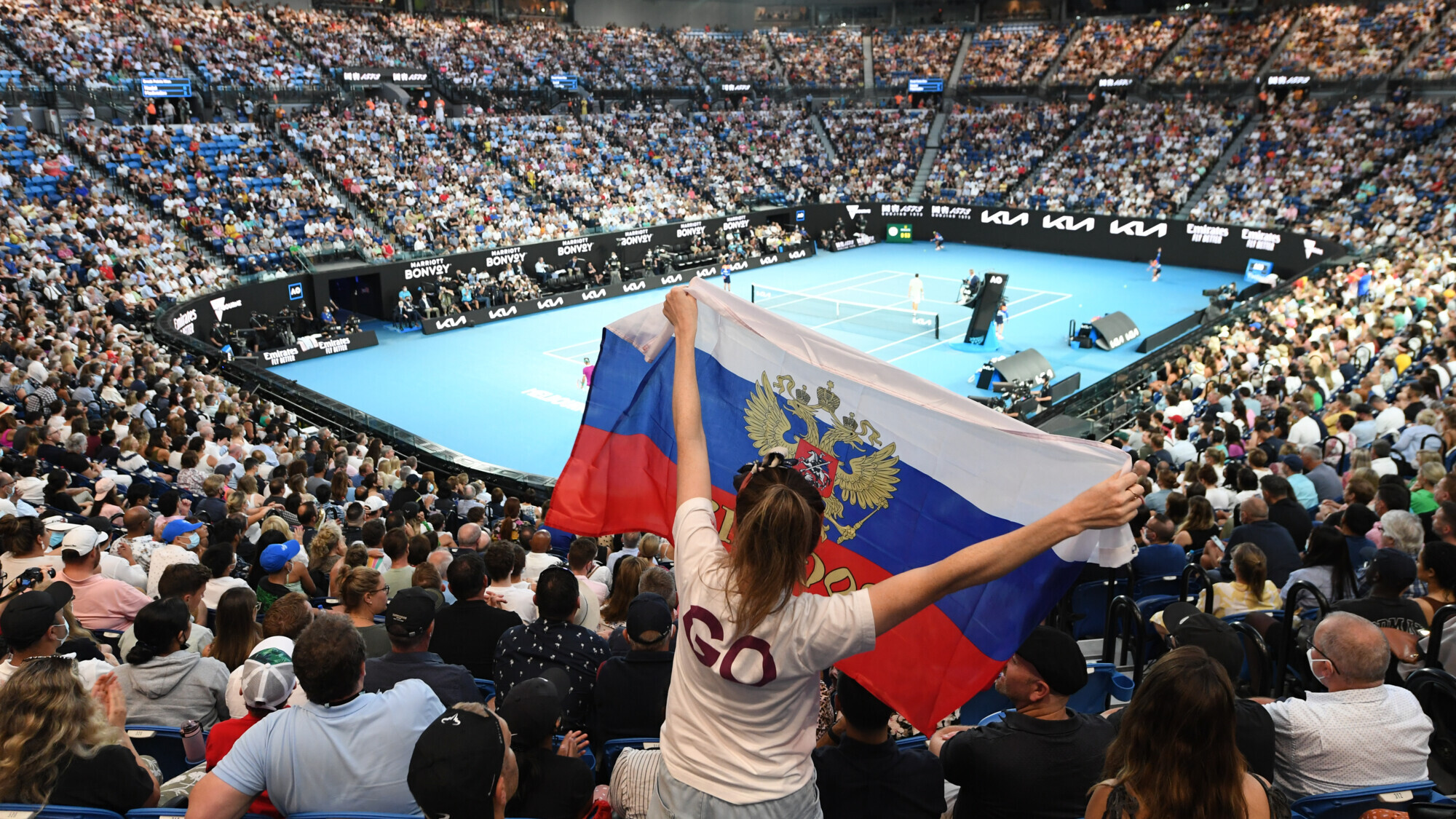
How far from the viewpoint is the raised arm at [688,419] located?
10.5ft

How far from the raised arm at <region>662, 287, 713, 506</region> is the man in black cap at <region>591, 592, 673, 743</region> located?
1.64 meters

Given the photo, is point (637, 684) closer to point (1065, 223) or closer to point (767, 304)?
point (767, 304)

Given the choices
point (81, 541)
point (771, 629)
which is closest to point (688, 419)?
point (771, 629)

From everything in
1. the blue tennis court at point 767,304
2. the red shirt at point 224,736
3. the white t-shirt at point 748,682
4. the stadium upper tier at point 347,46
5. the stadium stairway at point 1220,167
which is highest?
the stadium upper tier at point 347,46

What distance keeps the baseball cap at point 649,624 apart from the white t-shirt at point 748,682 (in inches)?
80.1

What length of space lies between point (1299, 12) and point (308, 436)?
51.5m

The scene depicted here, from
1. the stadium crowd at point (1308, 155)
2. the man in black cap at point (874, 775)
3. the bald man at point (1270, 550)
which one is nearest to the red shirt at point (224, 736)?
the man in black cap at point (874, 775)

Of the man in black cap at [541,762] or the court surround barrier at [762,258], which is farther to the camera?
the court surround barrier at [762,258]

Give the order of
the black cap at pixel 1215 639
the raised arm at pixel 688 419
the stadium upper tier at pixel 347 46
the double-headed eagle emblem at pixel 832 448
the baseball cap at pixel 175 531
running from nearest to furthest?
the raised arm at pixel 688 419 < the double-headed eagle emblem at pixel 832 448 < the black cap at pixel 1215 639 < the baseball cap at pixel 175 531 < the stadium upper tier at pixel 347 46

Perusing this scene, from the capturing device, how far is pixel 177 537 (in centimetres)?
955

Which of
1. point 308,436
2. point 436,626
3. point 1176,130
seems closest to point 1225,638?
point 436,626

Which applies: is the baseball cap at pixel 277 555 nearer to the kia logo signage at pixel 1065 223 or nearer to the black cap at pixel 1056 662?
the black cap at pixel 1056 662

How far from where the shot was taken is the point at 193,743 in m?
5.07

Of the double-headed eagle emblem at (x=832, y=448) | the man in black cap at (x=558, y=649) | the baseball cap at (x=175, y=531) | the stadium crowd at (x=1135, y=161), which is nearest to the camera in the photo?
the double-headed eagle emblem at (x=832, y=448)
